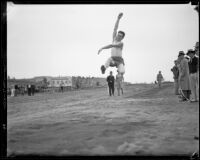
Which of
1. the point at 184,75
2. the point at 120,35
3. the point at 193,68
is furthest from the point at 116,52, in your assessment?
the point at 193,68

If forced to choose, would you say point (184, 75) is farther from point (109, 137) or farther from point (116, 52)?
point (109, 137)

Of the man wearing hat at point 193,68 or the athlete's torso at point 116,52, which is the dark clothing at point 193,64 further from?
the athlete's torso at point 116,52

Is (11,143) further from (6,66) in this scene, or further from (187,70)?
(187,70)

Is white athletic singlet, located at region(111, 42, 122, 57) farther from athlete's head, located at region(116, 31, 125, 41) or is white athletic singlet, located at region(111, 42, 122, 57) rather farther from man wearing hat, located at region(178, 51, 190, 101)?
man wearing hat, located at region(178, 51, 190, 101)

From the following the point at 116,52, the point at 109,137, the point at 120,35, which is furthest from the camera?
the point at 116,52

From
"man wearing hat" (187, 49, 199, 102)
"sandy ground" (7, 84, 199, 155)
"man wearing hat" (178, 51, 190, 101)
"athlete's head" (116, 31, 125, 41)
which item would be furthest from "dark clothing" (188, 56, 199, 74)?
"athlete's head" (116, 31, 125, 41)

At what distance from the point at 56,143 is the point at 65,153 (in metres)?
0.41

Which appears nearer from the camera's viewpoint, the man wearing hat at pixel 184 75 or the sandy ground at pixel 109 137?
the sandy ground at pixel 109 137

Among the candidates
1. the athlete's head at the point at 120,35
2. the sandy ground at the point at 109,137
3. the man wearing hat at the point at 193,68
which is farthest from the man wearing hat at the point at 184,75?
the sandy ground at the point at 109,137

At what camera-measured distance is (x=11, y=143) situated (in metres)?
3.27
